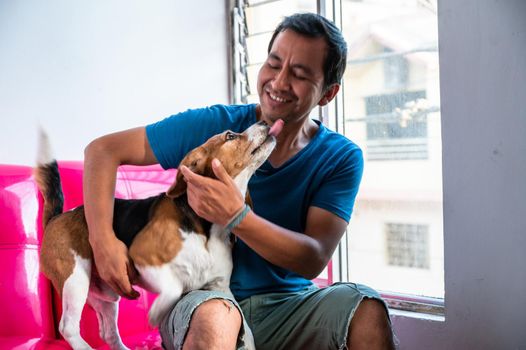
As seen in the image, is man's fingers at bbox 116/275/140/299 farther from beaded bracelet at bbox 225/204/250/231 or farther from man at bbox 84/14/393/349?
beaded bracelet at bbox 225/204/250/231

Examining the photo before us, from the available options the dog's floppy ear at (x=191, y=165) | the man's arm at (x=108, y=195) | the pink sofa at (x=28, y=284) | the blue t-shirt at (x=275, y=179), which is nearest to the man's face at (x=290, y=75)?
the blue t-shirt at (x=275, y=179)

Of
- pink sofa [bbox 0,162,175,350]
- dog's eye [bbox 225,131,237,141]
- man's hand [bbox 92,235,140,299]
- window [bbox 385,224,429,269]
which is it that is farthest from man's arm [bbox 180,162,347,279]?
window [bbox 385,224,429,269]

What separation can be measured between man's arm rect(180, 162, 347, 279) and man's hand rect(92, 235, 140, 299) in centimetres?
25

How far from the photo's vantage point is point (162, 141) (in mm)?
1714

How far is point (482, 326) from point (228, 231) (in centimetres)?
110

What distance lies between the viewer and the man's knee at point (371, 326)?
1511mm

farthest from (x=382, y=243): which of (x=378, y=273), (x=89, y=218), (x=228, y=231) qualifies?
(x=89, y=218)

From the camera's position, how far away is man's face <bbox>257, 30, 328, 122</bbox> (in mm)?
1753

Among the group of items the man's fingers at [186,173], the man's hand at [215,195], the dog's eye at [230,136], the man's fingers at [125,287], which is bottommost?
the man's fingers at [125,287]

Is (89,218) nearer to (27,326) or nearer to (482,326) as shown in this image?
(27,326)

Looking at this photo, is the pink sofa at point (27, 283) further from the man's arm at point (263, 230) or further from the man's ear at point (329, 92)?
the man's ear at point (329, 92)

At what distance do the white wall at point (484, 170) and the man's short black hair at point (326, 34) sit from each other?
51 cm

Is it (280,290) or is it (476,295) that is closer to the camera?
(280,290)

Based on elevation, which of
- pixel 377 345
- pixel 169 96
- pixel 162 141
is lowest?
pixel 377 345
